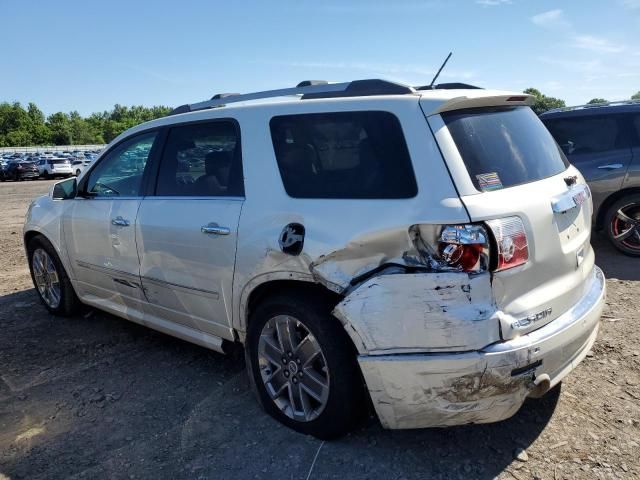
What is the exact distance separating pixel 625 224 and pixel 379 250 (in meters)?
5.32

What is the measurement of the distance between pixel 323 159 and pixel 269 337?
1072mm

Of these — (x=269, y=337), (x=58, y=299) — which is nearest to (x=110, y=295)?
(x=58, y=299)

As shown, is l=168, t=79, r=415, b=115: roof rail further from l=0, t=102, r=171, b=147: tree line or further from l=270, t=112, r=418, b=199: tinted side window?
l=0, t=102, r=171, b=147: tree line

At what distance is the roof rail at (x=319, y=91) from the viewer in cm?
287

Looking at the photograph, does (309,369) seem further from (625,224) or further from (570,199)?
(625,224)

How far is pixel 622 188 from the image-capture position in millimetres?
6500

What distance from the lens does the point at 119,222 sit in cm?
405

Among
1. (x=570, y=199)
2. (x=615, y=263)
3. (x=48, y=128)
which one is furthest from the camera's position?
(x=48, y=128)

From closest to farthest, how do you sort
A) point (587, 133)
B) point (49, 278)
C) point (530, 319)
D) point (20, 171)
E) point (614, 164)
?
1. point (530, 319)
2. point (49, 278)
3. point (614, 164)
4. point (587, 133)
5. point (20, 171)

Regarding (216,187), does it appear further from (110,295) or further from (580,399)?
(580,399)

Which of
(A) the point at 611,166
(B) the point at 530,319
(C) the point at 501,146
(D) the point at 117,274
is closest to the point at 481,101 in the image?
(C) the point at 501,146

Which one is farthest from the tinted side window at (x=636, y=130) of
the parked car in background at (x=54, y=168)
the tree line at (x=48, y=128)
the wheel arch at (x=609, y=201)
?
the tree line at (x=48, y=128)

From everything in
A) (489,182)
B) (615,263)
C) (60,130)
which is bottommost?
(615,263)

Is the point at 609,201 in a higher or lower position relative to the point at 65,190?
lower
